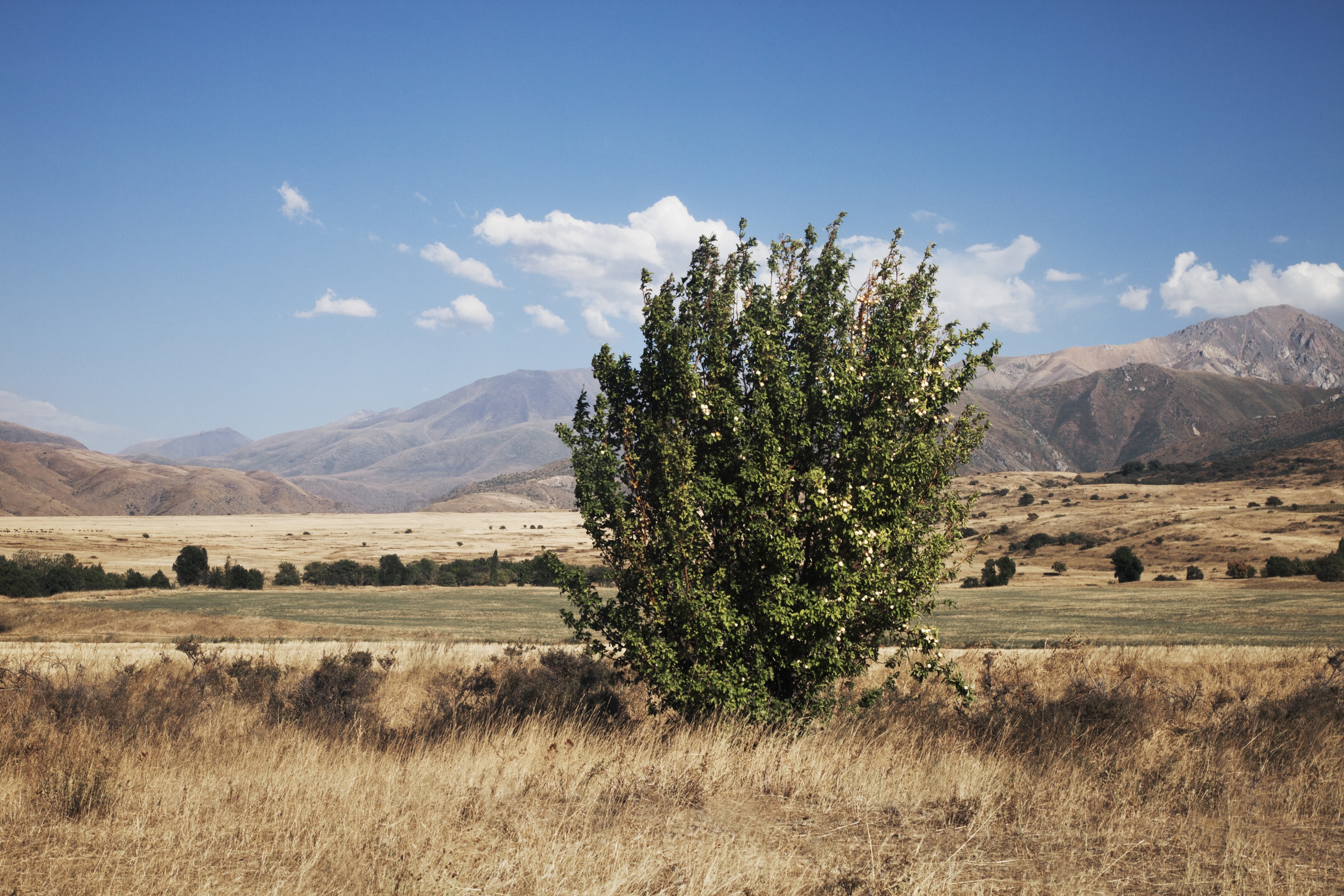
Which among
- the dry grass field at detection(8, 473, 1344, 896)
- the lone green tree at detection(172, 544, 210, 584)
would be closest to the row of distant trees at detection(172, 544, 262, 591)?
the lone green tree at detection(172, 544, 210, 584)

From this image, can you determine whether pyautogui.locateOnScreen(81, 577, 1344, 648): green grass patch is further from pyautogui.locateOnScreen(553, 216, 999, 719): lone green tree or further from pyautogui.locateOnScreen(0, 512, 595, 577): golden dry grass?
pyautogui.locateOnScreen(553, 216, 999, 719): lone green tree

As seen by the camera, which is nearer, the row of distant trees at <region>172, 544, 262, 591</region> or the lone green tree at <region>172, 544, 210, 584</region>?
the row of distant trees at <region>172, 544, 262, 591</region>

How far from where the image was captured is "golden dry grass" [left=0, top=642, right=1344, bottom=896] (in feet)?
21.4

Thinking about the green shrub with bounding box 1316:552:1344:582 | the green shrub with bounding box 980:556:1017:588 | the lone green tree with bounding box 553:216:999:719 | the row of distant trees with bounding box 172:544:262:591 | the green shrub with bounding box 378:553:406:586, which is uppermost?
the lone green tree with bounding box 553:216:999:719

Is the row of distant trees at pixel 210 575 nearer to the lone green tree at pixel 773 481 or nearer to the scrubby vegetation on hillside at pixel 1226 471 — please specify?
the lone green tree at pixel 773 481

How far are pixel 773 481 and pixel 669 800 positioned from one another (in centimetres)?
428

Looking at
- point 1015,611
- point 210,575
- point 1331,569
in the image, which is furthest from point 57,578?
point 1331,569

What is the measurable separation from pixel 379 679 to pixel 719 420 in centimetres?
1318

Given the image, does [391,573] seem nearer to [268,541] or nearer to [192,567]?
[192,567]

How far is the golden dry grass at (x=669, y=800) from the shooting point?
6.51 meters

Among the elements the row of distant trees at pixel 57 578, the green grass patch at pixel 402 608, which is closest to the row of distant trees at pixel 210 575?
the row of distant trees at pixel 57 578

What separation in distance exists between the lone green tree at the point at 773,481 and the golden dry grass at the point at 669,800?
3.94ft

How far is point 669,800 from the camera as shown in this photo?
8586mm

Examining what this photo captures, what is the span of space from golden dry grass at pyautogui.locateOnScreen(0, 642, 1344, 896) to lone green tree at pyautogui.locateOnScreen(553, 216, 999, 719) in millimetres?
1201
